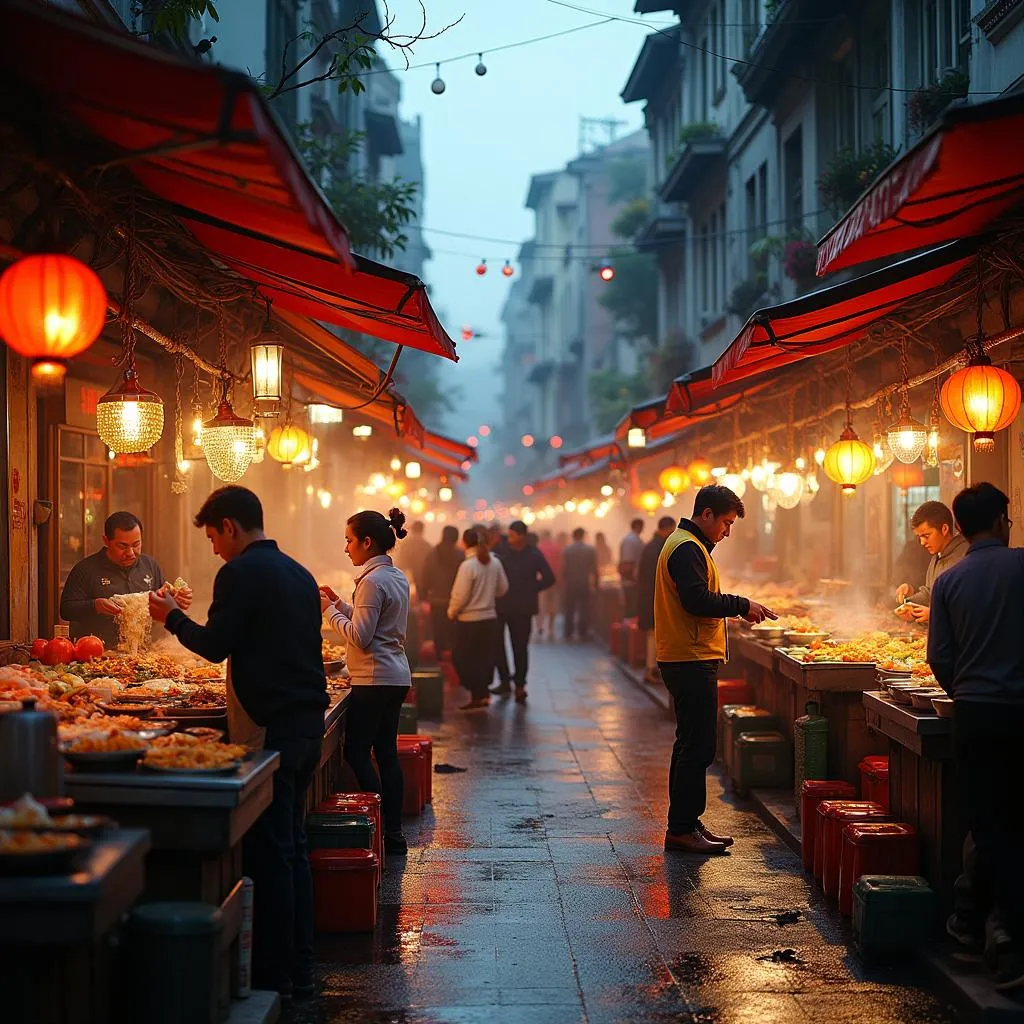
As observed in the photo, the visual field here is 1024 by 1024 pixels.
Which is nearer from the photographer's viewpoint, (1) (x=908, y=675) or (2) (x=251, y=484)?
(1) (x=908, y=675)

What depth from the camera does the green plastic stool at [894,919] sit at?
22.3ft

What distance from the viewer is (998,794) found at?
20.8ft

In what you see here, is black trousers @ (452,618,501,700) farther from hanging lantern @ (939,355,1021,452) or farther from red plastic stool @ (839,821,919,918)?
red plastic stool @ (839,821,919,918)

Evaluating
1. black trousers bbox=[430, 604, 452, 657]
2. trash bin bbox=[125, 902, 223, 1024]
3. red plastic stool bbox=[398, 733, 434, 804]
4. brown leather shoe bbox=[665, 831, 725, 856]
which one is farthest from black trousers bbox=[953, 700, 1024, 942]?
black trousers bbox=[430, 604, 452, 657]

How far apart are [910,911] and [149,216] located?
5392mm

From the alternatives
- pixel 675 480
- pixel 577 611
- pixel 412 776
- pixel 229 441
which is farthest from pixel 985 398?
pixel 577 611

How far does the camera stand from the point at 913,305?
994 centimetres

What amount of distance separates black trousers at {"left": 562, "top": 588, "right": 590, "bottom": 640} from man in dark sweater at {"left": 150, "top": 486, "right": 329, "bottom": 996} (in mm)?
23303

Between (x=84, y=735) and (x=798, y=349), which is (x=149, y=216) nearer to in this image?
(x=84, y=735)

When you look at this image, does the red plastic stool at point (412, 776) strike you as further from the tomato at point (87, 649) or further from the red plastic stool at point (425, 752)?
the tomato at point (87, 649)

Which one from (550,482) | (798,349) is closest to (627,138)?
(550,482)

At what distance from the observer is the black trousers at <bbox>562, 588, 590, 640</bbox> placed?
29.7 metres

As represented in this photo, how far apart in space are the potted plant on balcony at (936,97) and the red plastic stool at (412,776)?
757 centimetres

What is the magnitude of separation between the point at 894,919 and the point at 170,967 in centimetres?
363
